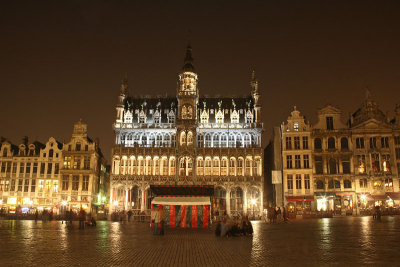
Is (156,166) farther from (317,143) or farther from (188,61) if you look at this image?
(317,143)

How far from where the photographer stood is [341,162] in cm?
7269

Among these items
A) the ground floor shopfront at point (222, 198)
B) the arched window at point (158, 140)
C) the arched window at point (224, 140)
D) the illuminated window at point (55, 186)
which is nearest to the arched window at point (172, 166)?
the arched window at point (158, 140)

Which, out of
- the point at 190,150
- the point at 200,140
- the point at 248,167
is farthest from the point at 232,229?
the point at 200,140

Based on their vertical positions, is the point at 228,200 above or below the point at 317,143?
below

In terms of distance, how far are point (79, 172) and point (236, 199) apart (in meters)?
33.4

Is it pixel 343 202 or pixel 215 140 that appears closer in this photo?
pixel 343 202

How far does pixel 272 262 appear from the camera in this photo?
16297 mm

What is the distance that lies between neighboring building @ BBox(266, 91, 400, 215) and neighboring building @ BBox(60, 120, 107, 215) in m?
37.7

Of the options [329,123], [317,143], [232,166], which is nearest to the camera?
[317,143]

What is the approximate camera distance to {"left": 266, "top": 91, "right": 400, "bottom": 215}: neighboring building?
70625 millimetres

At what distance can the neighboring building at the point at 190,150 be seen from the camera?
77812mm

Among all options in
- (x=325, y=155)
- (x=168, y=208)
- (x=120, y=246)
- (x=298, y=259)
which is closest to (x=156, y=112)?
(x=325, y=155)

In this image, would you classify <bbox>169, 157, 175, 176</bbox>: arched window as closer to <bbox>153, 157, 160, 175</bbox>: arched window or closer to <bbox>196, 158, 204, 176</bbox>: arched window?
<bbox>153, 157, 160, 175</bbox>: arched window

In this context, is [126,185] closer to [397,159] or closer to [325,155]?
[325,155]
